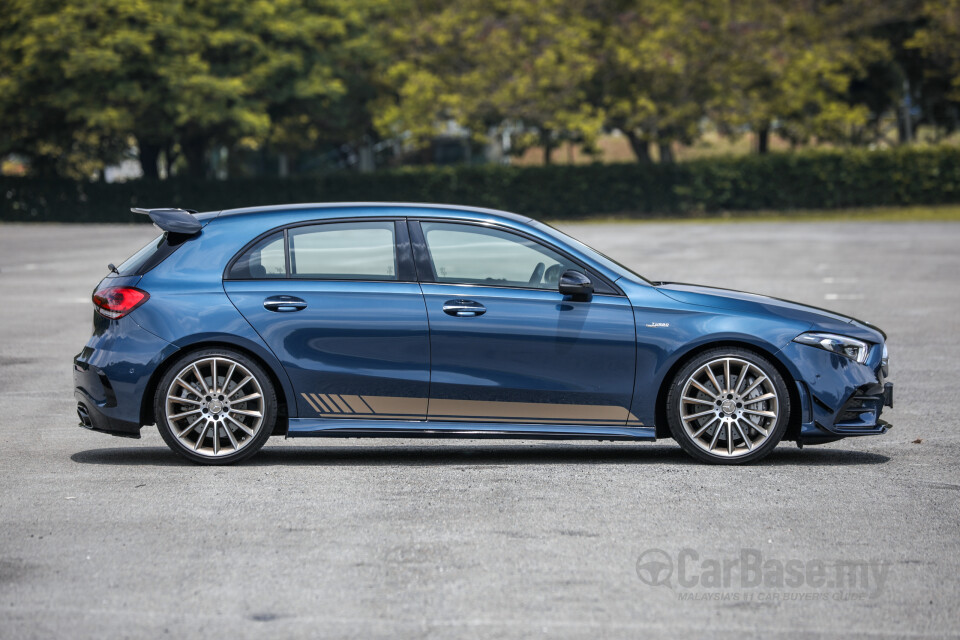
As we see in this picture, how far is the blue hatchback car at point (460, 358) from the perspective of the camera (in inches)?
293

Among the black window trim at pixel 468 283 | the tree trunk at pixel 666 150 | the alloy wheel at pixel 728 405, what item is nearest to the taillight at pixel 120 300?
the black window trim at pixel 468 283

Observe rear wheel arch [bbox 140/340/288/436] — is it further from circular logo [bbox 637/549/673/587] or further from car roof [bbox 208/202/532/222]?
circular logo [bbox 637/549/673/587]

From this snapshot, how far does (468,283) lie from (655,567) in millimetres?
2585

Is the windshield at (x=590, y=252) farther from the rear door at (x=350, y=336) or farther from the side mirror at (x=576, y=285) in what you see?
the rear door at (x=350, y=336)

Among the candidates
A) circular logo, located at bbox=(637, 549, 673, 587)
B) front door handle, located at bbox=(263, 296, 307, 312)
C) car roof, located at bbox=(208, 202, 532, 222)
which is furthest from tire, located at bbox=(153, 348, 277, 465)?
circular logo, located at bbox=(637, 549, 673, 587)

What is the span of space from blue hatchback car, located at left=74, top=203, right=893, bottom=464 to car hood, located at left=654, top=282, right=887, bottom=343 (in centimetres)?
2

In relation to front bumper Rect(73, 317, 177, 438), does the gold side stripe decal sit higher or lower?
lower

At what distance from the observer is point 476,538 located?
588 cm

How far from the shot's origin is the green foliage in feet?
152

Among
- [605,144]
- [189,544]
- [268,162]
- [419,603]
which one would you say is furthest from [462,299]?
[605,144]

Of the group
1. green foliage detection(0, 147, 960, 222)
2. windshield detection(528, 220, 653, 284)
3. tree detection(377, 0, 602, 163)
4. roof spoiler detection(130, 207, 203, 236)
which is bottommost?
green foliage detection(0, 147, 960, 222)

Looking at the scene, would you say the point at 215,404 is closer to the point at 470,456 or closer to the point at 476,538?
the point at 470,456

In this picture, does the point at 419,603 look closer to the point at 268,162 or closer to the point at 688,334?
the point at 688,334

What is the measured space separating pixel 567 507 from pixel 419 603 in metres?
1.71
